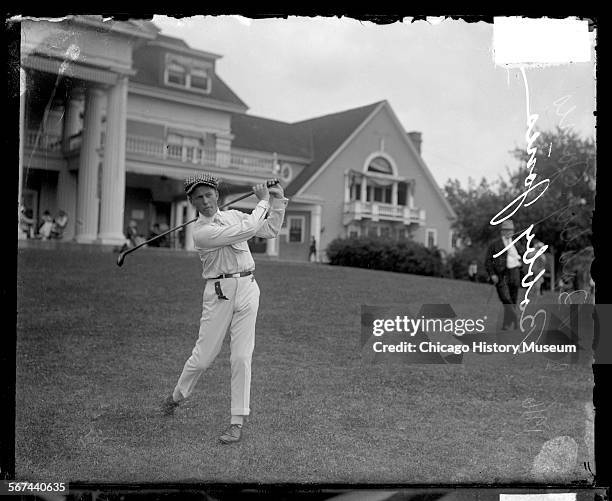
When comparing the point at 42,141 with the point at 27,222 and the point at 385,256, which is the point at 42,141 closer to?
the point at 27,222

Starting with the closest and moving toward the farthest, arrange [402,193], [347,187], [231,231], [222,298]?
1. [231,231]
2. [222,298]
3. [402,193]
4. [347,187]

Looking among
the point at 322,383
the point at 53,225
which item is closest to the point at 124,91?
the point at 53,225

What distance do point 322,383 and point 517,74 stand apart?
2.04 meters

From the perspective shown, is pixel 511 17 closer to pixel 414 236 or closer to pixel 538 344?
pixel 414 236

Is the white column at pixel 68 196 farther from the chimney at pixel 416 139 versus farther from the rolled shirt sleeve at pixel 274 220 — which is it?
the chimney at pixel 416 139

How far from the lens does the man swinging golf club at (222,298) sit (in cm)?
363

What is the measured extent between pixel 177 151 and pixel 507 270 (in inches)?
80.5

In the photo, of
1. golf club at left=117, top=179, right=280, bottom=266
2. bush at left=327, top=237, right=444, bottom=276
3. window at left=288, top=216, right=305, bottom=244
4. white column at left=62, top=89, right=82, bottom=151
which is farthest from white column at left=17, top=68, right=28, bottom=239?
bush at left=327, top=237, right=444, bottom=276

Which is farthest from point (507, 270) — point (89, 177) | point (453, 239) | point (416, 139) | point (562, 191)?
point (89, 177)

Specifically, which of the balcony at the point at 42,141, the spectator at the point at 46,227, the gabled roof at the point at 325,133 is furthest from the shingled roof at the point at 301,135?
the spectator at the point at 46,227

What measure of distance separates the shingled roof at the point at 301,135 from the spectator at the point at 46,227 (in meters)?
1.17

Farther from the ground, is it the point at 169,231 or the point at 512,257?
the point at 169,231

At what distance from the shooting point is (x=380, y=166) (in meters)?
4.07

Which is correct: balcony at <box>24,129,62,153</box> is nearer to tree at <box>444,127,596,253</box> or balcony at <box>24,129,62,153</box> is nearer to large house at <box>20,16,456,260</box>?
large house at <box>20,16,456,260</box>
